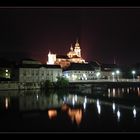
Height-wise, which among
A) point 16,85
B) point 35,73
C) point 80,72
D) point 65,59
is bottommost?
point 16,85

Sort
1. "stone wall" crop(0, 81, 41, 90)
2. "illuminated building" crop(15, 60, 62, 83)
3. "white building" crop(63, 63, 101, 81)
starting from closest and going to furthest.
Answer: "stone wall" crop(0, 81, 41, 90) → "illuminated building" crop(15, 60, 62, 83) → "white building" crop(63, 63, 101, 81)

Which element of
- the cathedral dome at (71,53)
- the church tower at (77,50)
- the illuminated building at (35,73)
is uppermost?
the church tower at (77,50)

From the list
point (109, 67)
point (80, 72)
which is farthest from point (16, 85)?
point (109, 67)

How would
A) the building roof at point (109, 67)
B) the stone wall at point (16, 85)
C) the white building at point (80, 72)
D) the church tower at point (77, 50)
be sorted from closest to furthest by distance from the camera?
the stone wall at point (16, 85)
the white building at point (80, 72)
the building roof at point (109, 67)
the church tower at point (77, 50)

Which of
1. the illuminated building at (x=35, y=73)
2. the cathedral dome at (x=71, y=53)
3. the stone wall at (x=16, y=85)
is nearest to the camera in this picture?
the stone wall at (x=16, y=85)

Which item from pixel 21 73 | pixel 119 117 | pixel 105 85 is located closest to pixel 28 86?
pixel 21 73

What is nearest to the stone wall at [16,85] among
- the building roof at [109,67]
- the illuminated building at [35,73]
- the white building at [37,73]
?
the illuminated building at [35,73]

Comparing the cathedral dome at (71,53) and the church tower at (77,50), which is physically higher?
the church tower at (77,50)

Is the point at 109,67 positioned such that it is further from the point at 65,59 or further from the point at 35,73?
the point at 35,73

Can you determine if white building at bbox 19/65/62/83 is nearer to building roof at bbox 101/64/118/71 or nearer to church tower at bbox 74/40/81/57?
building roof at bbox 101/64/118/71

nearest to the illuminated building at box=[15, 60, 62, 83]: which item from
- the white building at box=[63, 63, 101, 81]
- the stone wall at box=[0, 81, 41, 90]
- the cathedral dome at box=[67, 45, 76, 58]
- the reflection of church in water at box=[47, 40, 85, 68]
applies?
the stone wall at box=[0, 81, 41, 90]

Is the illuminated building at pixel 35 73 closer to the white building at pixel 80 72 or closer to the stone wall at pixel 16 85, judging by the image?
the stone wall at pixel 16 85
